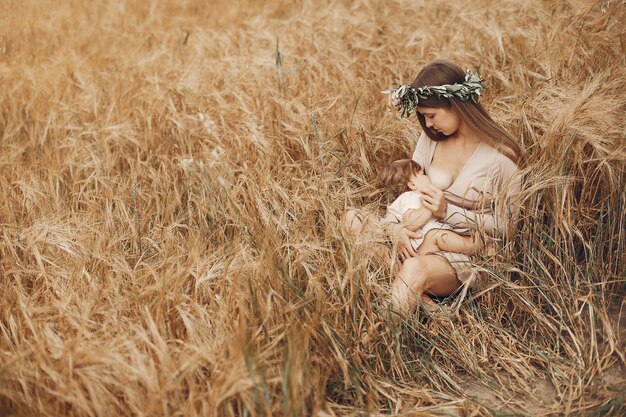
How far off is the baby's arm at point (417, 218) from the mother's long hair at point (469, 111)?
40 cm

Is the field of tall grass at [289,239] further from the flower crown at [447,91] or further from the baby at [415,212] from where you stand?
the flower crown at [447,91]

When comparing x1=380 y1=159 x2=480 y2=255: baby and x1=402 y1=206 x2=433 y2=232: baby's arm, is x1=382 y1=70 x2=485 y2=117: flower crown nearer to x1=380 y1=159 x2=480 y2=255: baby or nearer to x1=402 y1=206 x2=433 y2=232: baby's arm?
x1=380 y1=159 x2=480 y2=255: baby

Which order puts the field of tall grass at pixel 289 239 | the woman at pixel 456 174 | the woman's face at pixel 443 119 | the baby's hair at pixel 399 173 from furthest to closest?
the baby's hair at pixel 399 173
the woman's face at pixel 443 119
the woman at pixel 456 174
the field of tall grass at pixel 289 239

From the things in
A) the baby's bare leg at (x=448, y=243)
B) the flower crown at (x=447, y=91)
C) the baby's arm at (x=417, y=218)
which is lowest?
the baby's bare leg at (x=448, y=243)

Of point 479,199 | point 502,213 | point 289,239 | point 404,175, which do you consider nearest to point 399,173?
point 404,175

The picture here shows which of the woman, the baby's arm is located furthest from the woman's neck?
the baby's arm

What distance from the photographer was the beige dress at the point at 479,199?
2.42 metres

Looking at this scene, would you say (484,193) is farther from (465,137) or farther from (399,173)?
(399,173)

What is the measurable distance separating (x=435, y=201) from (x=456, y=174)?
0.60 feet

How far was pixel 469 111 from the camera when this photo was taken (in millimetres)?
2520

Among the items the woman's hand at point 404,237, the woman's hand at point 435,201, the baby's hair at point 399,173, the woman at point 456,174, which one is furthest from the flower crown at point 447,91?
the woman's hand at point 404,237

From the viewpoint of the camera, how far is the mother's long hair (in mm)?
2504

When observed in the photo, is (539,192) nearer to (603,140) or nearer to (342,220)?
(603,140)

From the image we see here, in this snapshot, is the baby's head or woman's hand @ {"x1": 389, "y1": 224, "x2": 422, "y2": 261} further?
the baby's head
